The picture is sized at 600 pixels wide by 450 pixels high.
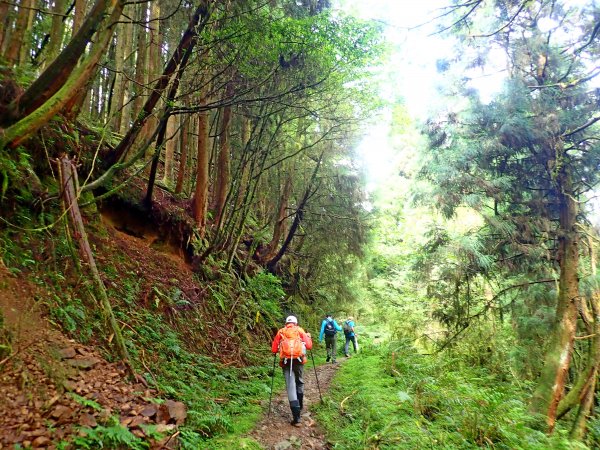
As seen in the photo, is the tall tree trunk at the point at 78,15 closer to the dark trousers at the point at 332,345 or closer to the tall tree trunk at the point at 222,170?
the tall tree trunk at the point at 222,170

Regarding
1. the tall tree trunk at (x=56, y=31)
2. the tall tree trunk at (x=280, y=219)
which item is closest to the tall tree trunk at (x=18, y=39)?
the tall tree trunk at (x=56, y=31)

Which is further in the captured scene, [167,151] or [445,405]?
[167,151]

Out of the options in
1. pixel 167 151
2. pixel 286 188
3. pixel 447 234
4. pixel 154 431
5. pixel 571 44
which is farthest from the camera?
pixel 286 188

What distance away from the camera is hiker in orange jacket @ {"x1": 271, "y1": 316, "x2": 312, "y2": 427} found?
6.62 meters

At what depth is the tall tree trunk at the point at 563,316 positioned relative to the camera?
6.99m

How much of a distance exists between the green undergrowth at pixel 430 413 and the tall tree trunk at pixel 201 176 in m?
6.10

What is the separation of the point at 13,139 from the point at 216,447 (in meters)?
5.25

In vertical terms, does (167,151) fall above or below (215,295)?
above

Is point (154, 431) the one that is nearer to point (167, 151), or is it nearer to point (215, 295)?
point (215, 295)

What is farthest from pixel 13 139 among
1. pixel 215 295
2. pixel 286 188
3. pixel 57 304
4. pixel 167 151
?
pixel 286 188

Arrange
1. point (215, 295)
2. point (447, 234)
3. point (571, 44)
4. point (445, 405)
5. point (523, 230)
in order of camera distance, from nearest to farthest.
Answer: point (445, 405) < point (571, 44) < point (523, 230) < point (447, 234) < point (215, 295)

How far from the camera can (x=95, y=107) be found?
1575 cm

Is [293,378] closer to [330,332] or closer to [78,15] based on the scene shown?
[330,332]

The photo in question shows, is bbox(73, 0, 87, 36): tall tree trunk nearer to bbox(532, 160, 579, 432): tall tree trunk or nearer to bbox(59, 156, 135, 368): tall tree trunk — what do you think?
bbox(59, 156, 135, 368): tall tree trunk
